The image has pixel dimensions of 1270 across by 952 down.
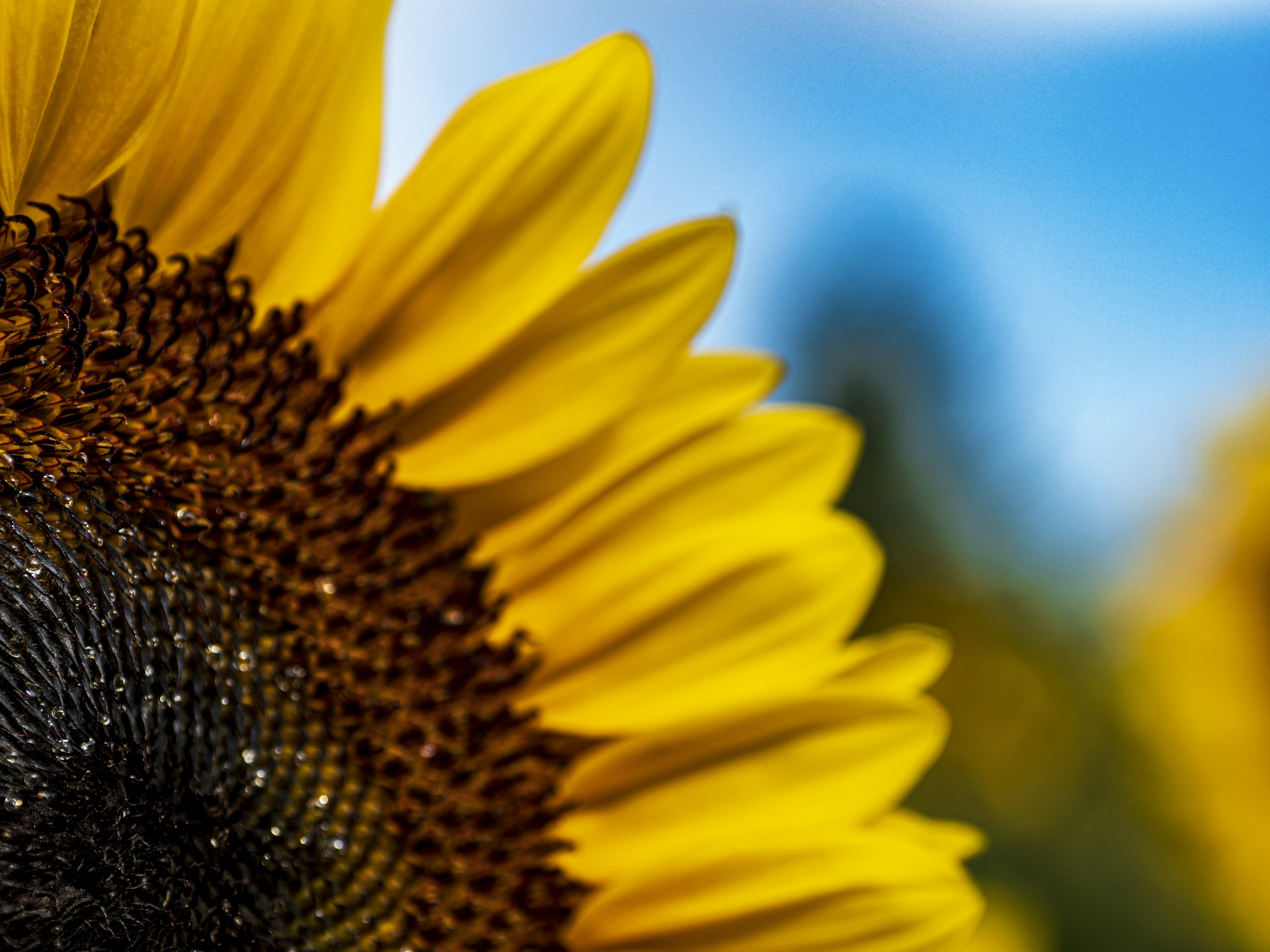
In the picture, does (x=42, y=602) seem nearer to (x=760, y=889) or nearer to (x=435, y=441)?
(x=435, y=441)

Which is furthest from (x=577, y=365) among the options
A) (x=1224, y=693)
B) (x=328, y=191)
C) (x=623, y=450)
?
(x=1224, y=693)

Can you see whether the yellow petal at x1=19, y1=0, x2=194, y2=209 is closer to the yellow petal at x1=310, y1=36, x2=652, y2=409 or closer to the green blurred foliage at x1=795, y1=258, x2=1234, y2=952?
the yellow petal at x1=310, y1=36, x2=652, y2=409

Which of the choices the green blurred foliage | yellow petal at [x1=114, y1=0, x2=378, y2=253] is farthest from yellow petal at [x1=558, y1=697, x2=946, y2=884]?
the green blurred foliage

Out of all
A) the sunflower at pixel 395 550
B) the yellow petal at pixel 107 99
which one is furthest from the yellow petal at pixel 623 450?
the yellow petal at pixel 107 99

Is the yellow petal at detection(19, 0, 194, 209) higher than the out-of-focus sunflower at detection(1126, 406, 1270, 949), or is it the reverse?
the yellow petal at detection(19, 0, 194, 209)

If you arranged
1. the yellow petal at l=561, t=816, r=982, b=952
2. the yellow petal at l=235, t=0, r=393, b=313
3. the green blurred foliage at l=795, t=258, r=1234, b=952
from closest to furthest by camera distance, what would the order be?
1. the yellow petal at l=235, t=0, r=393, b=313
2. the yellow petal at l=561, t=816, r=982, b=952
3. the green blurred foliage at l=795, t=258, r=1234, b=952

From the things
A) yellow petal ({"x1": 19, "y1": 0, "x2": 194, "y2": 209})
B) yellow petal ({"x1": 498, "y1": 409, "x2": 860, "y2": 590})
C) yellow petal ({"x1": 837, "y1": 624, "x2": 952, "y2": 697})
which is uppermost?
yellow petal ({"x1": 19, "y1": 0, "x2": 194, "y2": 209})
